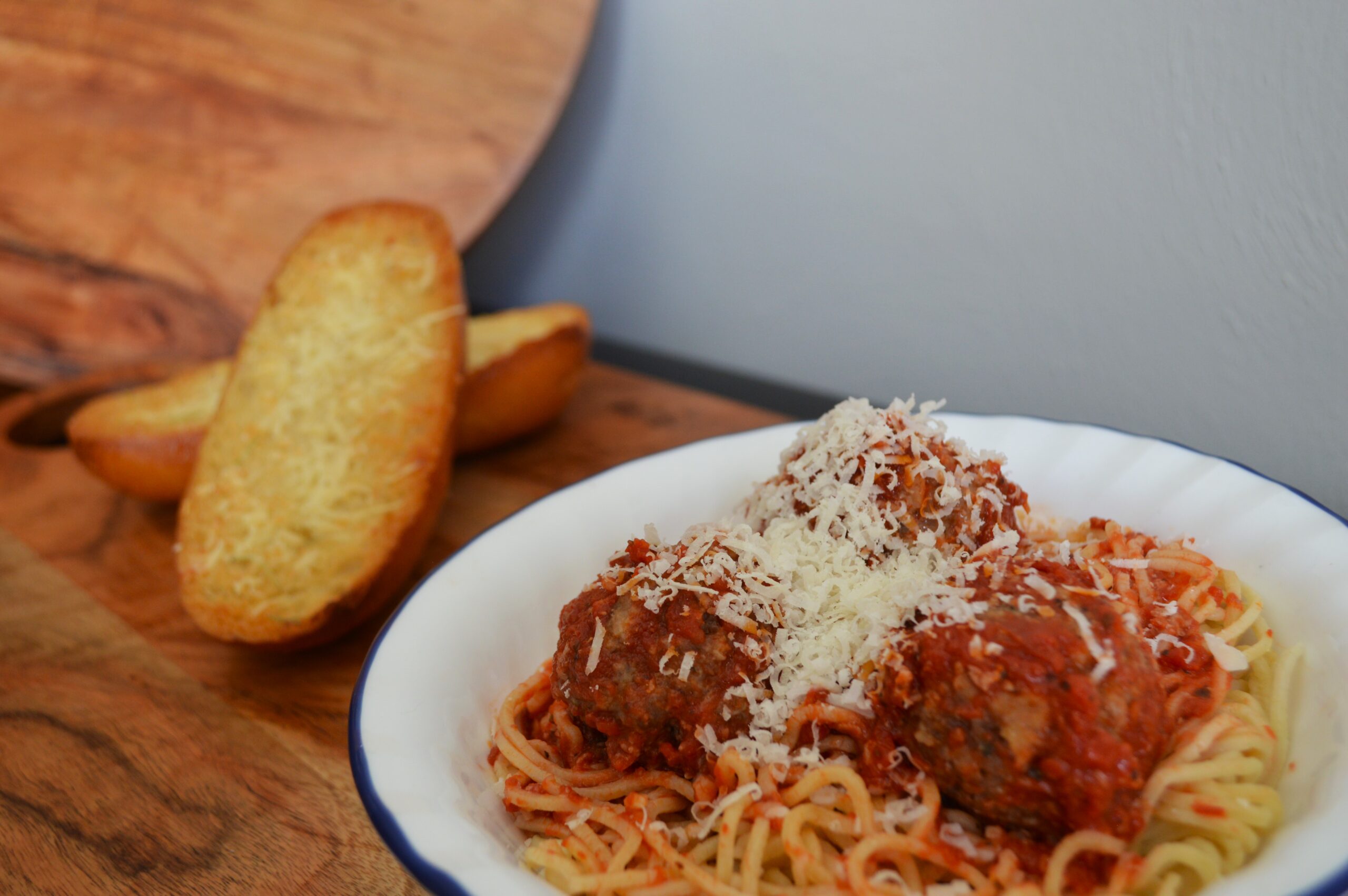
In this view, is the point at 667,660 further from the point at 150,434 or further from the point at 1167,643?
the point at 150,434

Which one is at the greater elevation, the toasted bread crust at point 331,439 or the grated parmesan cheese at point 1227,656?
the grated parmesan cheese at point 1227,656

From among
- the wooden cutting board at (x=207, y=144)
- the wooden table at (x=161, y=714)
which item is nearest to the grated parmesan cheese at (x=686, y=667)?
the wooden table at (x=161, y=714)

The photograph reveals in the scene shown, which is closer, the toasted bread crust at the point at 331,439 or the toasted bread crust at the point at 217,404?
the toasted bread crust at the point at 331,439

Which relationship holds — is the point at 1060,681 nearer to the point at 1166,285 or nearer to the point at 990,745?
the point at 990,745

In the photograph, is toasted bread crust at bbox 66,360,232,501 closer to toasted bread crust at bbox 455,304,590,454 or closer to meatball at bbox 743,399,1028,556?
toasted bread crust at bbox 455,304,590,454

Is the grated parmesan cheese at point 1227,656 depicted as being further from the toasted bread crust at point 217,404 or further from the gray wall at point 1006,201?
the toasted bread crust at point 217,404

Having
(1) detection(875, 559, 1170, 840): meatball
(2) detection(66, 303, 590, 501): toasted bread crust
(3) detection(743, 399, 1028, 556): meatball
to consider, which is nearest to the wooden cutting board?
(2) detection(66, 303, 590, 501): toasted bread crust

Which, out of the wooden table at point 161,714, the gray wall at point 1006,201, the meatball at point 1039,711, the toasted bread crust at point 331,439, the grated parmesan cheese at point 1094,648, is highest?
the gray wall at point 1006,201
